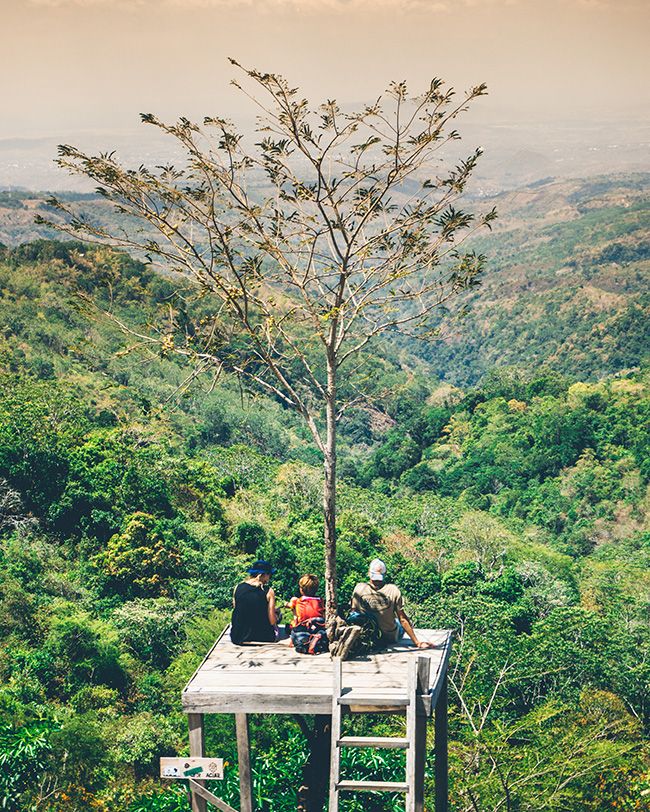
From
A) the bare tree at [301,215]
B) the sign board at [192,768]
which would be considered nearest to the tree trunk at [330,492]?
the bare tree at [301,215]

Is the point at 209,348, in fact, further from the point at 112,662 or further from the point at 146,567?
the point at 146,567

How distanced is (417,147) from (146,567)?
17346 mm

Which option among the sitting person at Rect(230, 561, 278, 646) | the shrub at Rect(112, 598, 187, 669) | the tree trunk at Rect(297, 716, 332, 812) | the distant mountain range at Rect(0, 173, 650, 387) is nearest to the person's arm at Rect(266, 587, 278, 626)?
the sitting person at Rect(230, 561, 278, 646)

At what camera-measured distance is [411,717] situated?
685cm

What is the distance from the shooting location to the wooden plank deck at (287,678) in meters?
7.11

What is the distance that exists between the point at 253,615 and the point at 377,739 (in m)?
1.75

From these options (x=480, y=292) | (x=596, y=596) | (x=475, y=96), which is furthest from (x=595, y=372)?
(x=475, y=96)

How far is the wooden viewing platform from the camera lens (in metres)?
7.05

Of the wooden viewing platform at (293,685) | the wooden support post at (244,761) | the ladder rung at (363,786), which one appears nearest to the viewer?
the ladder rung at (363,786)

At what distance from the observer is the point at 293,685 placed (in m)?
7.25

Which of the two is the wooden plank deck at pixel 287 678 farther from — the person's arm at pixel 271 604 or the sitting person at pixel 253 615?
the person's arm at pixel 271 604

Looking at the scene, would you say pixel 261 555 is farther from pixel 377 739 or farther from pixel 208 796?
pixel 377 739

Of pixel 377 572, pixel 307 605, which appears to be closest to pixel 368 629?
pixel 377 572

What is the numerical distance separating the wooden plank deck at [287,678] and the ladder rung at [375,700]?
0.13ft
